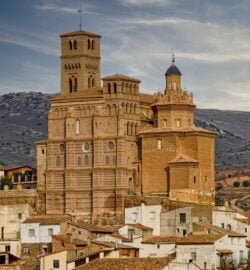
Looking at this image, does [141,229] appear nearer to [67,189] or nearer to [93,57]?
[67,189]

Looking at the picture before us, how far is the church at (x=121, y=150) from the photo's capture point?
118688mm

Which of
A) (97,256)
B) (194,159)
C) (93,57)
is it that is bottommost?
(97,256)

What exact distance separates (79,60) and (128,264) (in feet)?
131

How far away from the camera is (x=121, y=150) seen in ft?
390

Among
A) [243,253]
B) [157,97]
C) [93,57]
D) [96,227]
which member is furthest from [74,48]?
[243,253]

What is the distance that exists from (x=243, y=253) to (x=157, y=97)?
23718 millimetres

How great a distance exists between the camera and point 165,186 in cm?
11838

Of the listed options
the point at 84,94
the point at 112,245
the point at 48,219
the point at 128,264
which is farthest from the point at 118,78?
the point at 128,264

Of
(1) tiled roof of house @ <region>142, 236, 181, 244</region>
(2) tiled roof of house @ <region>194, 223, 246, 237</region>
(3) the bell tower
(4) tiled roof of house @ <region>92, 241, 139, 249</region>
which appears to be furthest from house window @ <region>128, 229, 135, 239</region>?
(3) the bell tower

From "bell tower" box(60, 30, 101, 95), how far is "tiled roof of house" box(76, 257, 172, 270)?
3670cm

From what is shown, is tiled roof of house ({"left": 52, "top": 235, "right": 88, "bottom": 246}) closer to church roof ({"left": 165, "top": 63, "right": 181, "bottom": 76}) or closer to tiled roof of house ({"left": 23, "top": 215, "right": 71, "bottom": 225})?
tiled roof of house ({"left": 23, "top": 215, "right": 71, "bottom": 225})

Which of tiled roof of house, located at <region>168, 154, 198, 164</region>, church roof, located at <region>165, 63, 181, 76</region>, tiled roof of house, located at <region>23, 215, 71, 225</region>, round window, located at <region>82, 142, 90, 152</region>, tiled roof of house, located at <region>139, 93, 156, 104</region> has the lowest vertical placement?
tiled roof of house, located at <region>23, 215, 71, 225</region>

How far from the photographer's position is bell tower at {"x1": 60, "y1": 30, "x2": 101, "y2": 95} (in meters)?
128

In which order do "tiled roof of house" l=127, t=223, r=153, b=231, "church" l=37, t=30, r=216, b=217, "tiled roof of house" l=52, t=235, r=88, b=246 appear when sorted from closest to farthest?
"tiled roof of house" l=52, t=235, r=88, b=246 < "tiled roof of house" l=127, t=223, r=153, b=231 < "church" l=37, t=30, r=216, b=217
